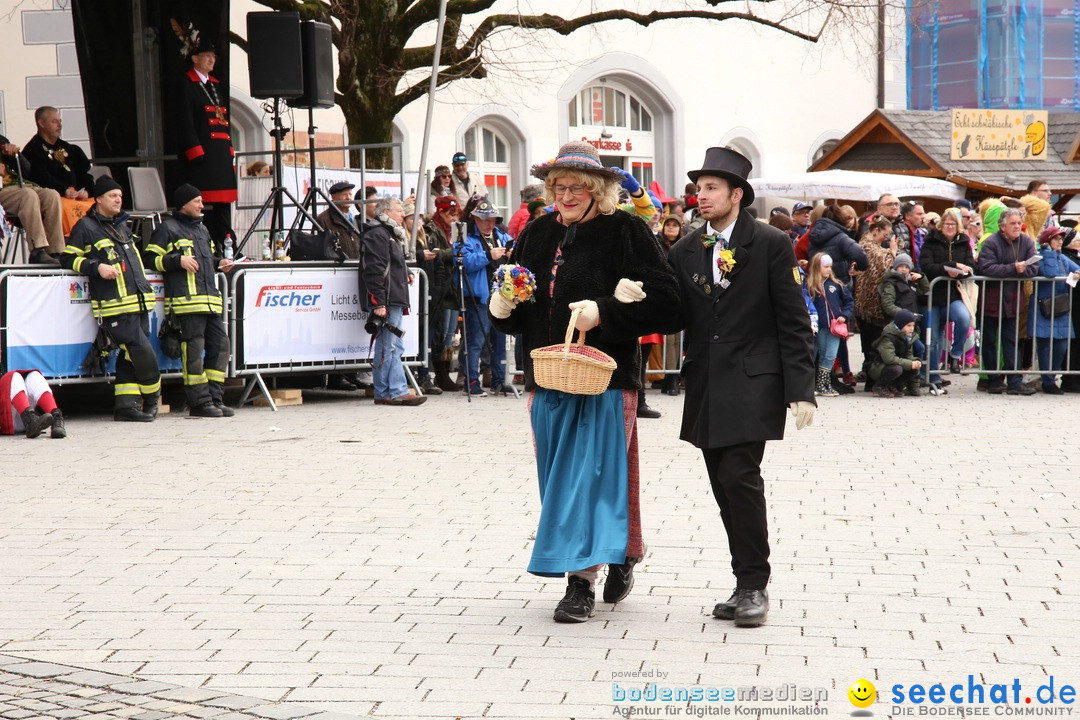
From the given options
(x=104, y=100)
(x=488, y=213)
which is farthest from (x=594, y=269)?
(x=104, y=100)

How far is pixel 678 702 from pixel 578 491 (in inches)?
51.2

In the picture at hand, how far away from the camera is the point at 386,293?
1270cm

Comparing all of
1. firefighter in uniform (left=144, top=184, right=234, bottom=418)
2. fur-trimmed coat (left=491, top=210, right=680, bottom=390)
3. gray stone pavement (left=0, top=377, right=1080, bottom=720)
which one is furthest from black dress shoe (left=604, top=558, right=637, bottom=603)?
firefighter in uniform (left=144, top=184, right=234, bottom=418)

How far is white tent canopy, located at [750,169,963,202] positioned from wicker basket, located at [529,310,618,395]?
55.2 feet

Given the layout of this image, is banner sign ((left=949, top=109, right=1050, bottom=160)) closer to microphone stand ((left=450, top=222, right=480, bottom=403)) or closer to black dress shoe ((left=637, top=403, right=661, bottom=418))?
microphone stand ((left=450, top=222, right=480, bottom=403))

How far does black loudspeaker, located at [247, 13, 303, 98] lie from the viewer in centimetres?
1336

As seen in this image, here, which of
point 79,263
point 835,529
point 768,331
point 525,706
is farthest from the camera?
point 79,263

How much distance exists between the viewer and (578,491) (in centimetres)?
563

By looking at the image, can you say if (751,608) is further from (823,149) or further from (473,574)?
(823,149)

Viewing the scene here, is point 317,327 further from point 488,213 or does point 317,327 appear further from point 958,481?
point 958,481

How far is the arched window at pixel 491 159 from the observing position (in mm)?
24203

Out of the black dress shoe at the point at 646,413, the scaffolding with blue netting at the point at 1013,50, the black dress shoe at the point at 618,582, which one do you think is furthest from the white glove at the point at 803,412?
the scaffolding with blue netting at the point at 1013,50

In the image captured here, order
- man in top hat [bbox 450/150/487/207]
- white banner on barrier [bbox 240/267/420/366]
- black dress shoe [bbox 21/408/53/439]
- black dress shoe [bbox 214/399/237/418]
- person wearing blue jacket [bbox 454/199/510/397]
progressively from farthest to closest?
man in top hat [bbox 450/150/487/207] → person wearing blue jacket [bbox 454/199/510/397] → white banner on barrier [bbox 240/267/420/366] → black dress shoe [bbox 214/399/237/418] → black dress shoe [bbox 21/408/53/439]

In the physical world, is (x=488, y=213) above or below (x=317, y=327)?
above
